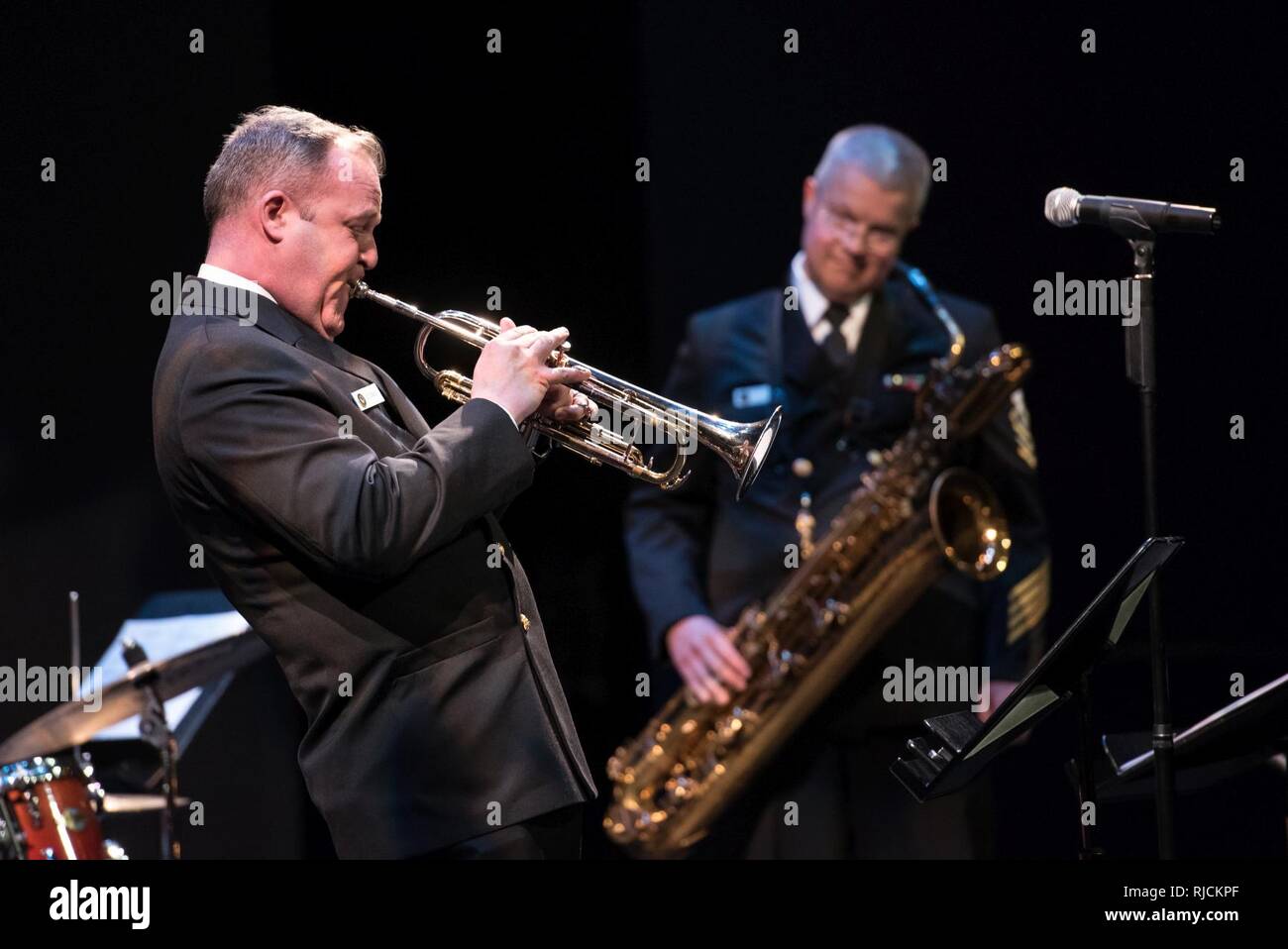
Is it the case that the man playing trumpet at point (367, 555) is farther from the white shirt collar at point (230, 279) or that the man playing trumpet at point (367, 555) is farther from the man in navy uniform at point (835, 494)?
the man in navy uniform at point (835, 494)

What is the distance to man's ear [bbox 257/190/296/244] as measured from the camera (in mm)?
2977

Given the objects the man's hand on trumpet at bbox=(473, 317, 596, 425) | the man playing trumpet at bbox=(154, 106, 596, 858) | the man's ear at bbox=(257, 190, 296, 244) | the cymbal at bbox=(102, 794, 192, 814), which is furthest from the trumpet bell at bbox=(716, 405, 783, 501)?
the cymbal at bbox=(102, 794, 192, 814)

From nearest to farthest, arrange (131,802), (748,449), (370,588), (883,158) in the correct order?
(370,588) < (748,449) < (131,802) < (883,158)

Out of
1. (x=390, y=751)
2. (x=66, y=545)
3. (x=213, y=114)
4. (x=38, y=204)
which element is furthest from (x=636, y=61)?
(x=390, y=751)

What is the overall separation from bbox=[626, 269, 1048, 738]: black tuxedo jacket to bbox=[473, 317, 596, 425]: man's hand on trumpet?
6.18ft

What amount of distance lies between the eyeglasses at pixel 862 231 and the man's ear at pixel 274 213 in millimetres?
2367

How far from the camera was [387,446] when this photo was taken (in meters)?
2.92

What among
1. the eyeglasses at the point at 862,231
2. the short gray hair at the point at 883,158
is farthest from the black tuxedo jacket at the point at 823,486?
the short gray hair at the point at 883,158

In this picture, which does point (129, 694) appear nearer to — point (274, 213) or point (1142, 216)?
point (274, 213)

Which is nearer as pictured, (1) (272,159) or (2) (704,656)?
(1) (272,159)

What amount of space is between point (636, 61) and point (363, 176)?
2338 millimetres

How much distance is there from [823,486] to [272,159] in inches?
96.4

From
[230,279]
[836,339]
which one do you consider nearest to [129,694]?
[230,279]

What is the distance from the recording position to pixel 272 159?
118 inches
